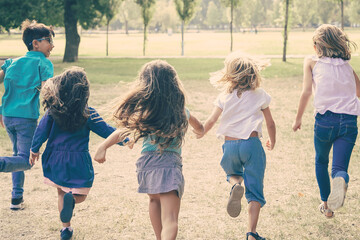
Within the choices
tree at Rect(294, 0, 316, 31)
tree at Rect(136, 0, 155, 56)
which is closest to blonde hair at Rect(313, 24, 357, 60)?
tree at Rect(136, 0, 155, 56)

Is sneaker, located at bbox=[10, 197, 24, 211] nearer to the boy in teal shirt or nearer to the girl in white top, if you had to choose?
the boy in teal shirt

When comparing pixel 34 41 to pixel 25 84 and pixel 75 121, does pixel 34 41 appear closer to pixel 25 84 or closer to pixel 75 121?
pixel 25 84

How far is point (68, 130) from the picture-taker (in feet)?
14.0

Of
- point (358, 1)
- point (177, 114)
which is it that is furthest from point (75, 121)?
point (358, 1)

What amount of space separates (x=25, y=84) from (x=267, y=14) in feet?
357

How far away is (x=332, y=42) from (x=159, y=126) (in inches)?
77.4

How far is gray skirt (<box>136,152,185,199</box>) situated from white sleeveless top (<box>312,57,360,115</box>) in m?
1.63

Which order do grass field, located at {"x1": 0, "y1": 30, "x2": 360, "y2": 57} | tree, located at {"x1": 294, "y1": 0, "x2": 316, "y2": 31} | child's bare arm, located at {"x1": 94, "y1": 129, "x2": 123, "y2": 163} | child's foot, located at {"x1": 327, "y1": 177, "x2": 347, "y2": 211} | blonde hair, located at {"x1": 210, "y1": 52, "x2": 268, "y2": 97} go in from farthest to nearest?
1. tree, located at {"x1": 294, "y1": 0, "x2": 316, "y2": 31}
2. grass field, located at {"x1": 0, "y1": 30, "x2": 360, "y2": 57}
3. blonde hair, located at {"x1": 210, "y1": 52, "x2": 268, "y2": 97}
4. child's foot, located at {"x1": 327, "y1": 177, "x2": 347, "y2": 211}
5. child's bare arm, located at {"x1": 94, "y1": 129, "x2": 123, "y2": 163}

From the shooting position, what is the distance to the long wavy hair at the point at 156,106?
12.3 ft

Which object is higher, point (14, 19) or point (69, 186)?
point (14, 19)

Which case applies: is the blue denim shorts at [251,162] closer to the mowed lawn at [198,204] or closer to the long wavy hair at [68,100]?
the mowed lawn at [198,204]

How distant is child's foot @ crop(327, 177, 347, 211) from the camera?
4.20 m

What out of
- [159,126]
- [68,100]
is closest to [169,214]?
[159,126]

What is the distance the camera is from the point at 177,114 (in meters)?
3.79
